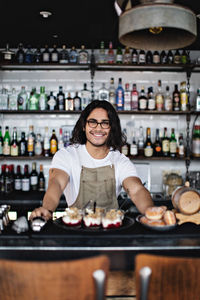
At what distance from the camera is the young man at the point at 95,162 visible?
196cm

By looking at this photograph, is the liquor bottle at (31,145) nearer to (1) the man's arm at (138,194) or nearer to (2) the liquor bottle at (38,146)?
(2) the liquor bottle at (38,146)

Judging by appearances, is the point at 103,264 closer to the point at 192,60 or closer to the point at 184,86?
the point at 184,86

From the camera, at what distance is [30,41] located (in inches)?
128

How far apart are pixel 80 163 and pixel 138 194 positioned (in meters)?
0.42

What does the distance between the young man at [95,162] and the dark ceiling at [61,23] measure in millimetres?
832

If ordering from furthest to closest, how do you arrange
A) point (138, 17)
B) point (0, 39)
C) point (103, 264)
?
point (0, 39), point (138, 17), point (103, 264)

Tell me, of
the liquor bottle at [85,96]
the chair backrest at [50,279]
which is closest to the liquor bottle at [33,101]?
the liquor bottle at [85,96]

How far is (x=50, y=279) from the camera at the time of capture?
0.89 metres

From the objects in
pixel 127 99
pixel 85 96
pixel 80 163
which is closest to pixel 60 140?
pixel 85 96

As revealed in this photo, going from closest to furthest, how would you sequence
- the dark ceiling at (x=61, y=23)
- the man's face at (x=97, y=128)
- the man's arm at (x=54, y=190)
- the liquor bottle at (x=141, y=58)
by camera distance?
1. the man's arm at (x=54, y=190)
2. the man's face at (x=97, y=128)
3. the dark ceiling at (x=61, y=23)
4. the liquor bottle at (x=141, y=58)

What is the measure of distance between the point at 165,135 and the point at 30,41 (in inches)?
62.8

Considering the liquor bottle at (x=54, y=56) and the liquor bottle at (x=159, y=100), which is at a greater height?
the liquor bottle at (x=54, y=56)

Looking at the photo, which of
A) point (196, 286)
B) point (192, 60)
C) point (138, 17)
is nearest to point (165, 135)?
point (192, 60)

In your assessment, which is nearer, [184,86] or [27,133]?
[184,86]
